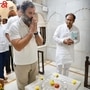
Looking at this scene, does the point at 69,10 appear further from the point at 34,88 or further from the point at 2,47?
the point at 34,88

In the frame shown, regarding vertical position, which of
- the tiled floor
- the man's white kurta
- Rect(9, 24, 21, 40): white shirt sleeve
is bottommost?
the tiled floor

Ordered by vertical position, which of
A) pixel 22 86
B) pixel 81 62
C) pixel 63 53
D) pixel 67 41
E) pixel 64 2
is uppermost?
pixel 64 2

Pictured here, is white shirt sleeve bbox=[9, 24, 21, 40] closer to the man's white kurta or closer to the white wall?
the man's white kurta

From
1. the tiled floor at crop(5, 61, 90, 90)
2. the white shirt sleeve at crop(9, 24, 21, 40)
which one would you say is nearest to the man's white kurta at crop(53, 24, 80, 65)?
the tiled floor at crop(5, 61, 90, 90)

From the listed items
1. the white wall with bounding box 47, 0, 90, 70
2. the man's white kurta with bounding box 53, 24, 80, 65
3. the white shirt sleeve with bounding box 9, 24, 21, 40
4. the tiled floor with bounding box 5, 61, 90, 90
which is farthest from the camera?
the white wall with bounding box 47, 0, 90, 70

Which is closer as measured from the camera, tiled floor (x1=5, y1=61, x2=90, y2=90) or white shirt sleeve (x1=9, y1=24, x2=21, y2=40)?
white shirt sleeve (x1=9, y1=24, x2=21, y2=40)

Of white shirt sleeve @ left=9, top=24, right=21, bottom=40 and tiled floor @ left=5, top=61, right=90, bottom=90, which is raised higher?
white shirt sleeve @ left=9, top=24, right=21, bottom=40

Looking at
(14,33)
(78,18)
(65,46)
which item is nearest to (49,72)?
(65,46)

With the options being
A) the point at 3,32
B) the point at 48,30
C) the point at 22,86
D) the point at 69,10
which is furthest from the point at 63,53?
the point at 48,30

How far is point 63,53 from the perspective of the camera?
232 centimetres

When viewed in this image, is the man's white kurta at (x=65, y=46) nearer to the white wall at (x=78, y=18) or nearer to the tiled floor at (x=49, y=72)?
the tiled floor at (x=49, y=72)

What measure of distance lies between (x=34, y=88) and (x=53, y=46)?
265cm

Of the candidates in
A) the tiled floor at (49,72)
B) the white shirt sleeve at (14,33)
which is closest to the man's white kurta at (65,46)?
the tiled floor at (49,72)

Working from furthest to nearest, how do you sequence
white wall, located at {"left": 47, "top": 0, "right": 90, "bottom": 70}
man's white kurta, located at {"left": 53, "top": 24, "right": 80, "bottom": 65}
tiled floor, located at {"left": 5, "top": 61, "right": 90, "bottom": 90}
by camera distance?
white wall, located at {"left": 47, "top": 0, "right": 90, "bottom": 70} < tiled floor, located at {"left": 5, "top": 61, "right": 90, "bottom": 90} < man's white kurta, located at {"left": 53, "top": 24, "right": 80, "bottom": 65}
